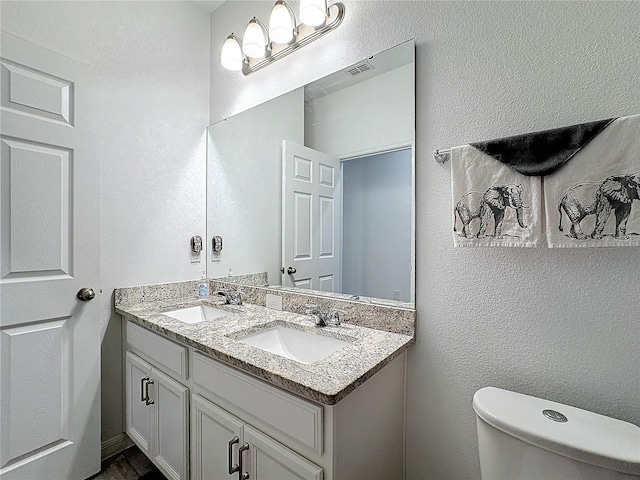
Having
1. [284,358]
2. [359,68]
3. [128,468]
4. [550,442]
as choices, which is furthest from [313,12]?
[128,468]

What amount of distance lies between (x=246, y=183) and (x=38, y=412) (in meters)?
1.46

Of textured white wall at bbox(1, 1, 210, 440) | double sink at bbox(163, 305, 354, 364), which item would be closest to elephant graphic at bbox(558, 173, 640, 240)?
double sink at bbox(163, 305, 354, 364)

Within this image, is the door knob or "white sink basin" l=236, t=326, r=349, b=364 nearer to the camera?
"white sink basin" l=236, t=326, r=349, b=364

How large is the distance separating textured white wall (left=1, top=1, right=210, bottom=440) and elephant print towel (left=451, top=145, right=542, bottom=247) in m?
1.61

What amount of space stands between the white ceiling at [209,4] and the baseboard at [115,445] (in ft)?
8.55

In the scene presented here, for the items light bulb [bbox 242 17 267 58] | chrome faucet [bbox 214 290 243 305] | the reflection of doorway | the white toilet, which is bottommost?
the white toilet

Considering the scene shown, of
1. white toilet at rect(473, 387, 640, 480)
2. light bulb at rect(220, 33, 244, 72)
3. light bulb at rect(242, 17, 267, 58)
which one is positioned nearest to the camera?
white toilet at rect(473, 387, 640, 480)

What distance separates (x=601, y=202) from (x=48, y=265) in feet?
6.74

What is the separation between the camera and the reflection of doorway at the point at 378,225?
127 cm

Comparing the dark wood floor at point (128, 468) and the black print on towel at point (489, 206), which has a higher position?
the black print on towel at point (489, 206)

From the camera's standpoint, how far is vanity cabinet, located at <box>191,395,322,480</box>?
89cm

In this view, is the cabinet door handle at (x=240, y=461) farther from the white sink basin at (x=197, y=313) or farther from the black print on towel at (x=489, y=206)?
the black print on towel at (x=489, y=206)

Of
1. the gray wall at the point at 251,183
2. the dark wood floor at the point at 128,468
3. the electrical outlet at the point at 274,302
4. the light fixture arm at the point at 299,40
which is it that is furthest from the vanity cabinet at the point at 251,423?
the light fixture arm at the point at 299,40

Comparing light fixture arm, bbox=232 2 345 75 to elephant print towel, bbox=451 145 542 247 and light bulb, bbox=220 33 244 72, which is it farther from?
elephant print towel, bbox=451 145 542 247
